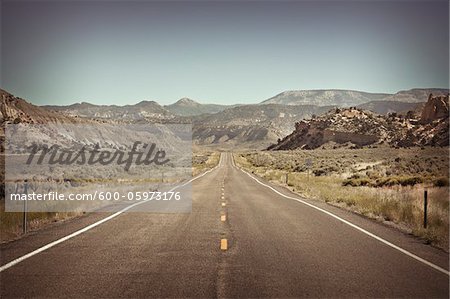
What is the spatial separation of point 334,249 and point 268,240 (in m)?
1.62

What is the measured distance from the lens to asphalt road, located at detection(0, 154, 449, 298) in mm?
6145

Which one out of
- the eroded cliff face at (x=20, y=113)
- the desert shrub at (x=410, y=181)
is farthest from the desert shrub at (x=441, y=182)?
the eroded cliff face at (x=20, y=113)

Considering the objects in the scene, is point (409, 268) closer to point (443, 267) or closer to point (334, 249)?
point (443, 267)

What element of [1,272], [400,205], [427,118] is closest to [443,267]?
[1,272]

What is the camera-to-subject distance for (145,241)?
9.66m

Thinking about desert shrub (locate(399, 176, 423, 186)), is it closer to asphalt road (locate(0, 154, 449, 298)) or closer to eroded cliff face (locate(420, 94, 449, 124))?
asphalt road (locate(0, 154, 449, 298))

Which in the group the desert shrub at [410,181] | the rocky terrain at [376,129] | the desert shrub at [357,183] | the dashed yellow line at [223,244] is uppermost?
the rocky terrain at [376,129]

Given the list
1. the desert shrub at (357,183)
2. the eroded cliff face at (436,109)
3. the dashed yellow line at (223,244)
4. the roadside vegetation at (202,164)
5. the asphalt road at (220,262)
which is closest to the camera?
the asphalt road at (220,262)

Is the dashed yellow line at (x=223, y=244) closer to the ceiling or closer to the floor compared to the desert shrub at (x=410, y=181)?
closer to the ceiling

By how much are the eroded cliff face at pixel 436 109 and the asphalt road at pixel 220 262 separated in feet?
372

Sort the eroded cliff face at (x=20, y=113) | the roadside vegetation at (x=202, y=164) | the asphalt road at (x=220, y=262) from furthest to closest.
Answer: the eroded cliff face at (x=20, y=113), the roadside vegetation at (x=202, y=164), the asphalt road at (x=220, y=262)

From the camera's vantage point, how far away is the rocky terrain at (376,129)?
324 ft

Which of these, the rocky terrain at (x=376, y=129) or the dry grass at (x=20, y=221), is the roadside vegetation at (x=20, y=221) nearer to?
the dry grass at (x=20, y=221)

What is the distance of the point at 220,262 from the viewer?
772cm
